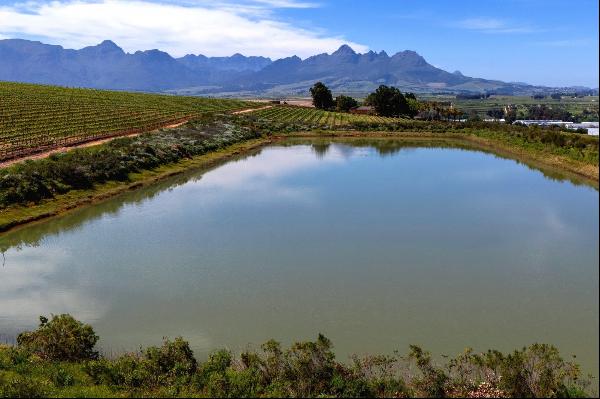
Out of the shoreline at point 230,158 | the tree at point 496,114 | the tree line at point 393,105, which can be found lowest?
the shoreline at point 230,158

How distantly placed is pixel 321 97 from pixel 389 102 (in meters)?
21.4

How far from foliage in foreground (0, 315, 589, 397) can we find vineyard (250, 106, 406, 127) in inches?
3531

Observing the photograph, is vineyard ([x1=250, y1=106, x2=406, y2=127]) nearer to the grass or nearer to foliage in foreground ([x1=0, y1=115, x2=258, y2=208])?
the grass

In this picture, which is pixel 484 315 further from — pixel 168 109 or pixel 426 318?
pixel 168 109

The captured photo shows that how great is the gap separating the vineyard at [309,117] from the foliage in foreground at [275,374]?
294 ft

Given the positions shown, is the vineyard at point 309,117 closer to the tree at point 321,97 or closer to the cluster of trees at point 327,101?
the tree at point 321,97

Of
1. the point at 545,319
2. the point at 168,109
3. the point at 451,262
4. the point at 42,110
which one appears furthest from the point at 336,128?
the point at 545,319

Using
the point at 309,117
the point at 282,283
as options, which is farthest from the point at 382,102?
the point at 282,283

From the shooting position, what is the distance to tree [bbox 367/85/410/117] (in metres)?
126

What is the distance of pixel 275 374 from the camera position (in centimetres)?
1349

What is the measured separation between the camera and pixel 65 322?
50.1 feet

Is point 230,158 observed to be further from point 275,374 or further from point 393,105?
point 393,105

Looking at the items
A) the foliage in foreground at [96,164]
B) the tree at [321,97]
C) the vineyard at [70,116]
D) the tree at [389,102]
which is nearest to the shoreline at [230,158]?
the foliage in foreground at [96,164]

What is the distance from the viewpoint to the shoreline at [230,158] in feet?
68.9
